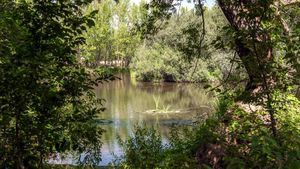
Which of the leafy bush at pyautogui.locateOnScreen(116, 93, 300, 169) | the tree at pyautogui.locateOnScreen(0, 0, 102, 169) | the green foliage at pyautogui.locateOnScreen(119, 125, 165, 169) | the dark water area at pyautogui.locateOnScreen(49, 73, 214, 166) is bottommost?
the dark water area at pyautogui.locateOnScreen(49, 73, 214, 166)

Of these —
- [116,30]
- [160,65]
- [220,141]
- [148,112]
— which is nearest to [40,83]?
[220,141]

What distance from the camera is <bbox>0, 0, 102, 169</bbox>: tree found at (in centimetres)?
386

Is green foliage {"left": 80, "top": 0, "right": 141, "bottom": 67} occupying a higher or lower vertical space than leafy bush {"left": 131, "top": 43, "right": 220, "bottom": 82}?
higher

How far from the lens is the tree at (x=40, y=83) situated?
3861 millimetres

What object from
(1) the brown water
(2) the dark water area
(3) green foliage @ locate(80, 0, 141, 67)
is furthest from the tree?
(3) green foliage @ locate(80, 0, 141, 67)

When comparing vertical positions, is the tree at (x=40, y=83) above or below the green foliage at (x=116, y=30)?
below

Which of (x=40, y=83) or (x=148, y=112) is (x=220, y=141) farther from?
(x=148, y=112)

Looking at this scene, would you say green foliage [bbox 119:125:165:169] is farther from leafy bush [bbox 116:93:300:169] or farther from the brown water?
the brown water

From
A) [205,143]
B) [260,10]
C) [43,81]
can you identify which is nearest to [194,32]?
[205,143]

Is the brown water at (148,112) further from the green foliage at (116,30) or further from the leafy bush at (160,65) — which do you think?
the green foliage at (116,30)

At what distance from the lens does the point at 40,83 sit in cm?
402

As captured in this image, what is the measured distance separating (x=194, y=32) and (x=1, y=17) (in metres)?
3.00

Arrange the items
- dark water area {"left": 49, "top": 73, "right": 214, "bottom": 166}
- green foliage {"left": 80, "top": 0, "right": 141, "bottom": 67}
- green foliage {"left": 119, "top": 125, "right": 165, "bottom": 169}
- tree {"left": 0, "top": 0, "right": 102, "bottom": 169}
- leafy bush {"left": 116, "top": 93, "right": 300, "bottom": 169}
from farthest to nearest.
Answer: green foliage {"left": 80, "top": 0, "right": 141, "bottom": 67} → dark water area {"left": 49, "top": 73, "right": 214, "bottom": 166} → green foliage {"left": 119, "top": 125, "right": 165, "bottom": 169} → leafy bush {"left": 116, "top": 93, "right": 300, "bottom": 169} → tree {"left": 0, "top": 0, "right": 102, "bottom": 169}

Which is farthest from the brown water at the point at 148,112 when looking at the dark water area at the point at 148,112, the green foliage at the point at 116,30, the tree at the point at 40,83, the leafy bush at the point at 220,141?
the green foliage at the point at 116,30
